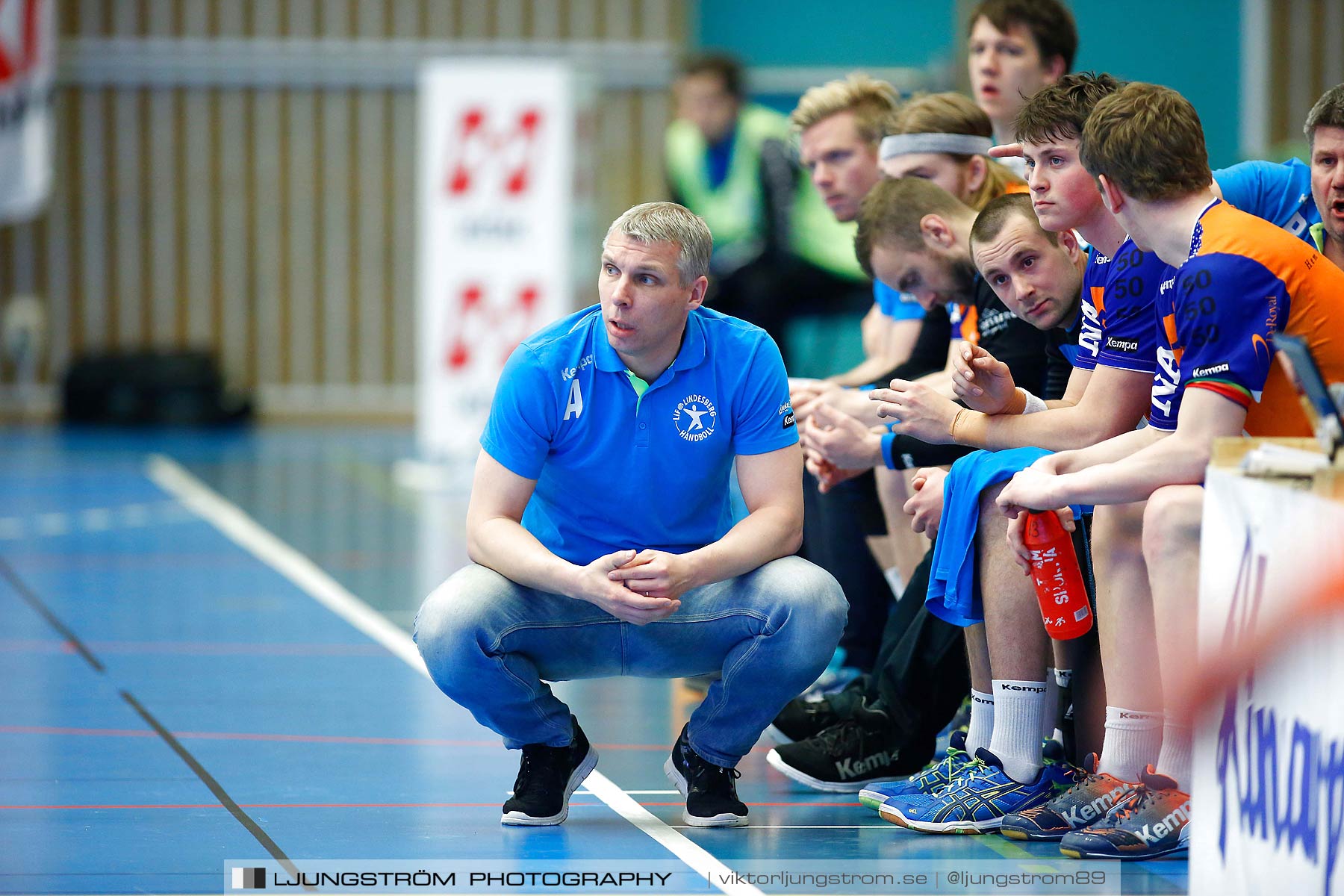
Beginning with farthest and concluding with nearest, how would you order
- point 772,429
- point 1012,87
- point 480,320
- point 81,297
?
point 81,297 < point 480,320 < point 1012,87 < point 772,429

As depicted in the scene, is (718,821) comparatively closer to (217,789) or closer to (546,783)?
(546,783)

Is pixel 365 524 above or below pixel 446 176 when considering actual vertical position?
below

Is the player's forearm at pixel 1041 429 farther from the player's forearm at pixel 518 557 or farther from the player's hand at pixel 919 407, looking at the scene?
the player's forearm at pixel 518 557

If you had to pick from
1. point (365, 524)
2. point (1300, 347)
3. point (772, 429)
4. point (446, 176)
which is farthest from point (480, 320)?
point (1300, 347)

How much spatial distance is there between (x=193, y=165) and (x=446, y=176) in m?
5.31

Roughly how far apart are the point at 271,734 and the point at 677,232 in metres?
1.72

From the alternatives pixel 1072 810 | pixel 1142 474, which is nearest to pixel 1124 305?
pixel 1142 474

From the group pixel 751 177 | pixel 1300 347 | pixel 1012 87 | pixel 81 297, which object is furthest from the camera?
pixel 81 297

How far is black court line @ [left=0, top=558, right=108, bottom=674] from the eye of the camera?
198 inches

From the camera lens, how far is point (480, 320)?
32.0ft

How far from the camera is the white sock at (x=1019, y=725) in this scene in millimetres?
3258

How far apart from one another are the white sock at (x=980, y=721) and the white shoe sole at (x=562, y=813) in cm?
74

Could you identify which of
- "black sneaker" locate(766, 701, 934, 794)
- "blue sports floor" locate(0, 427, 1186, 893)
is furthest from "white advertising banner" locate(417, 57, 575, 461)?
"black sneaker" locate(766, 701, 934, 794)

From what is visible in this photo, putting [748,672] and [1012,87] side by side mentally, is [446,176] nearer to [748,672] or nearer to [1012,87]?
[1012,87]
